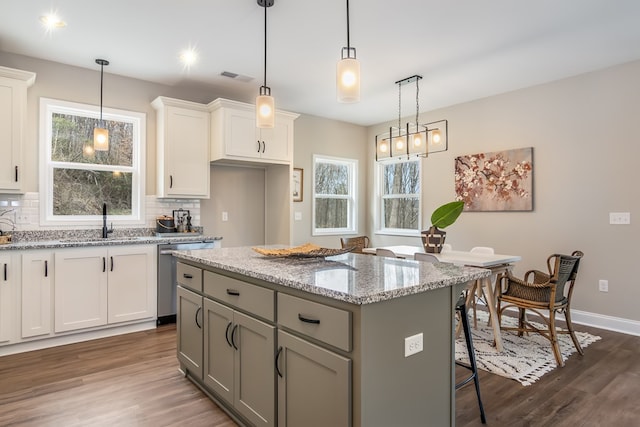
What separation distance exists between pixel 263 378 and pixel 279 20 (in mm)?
2584

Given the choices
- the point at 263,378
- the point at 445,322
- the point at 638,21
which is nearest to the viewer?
the point at 445,322

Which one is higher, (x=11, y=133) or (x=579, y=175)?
(x=11, y=133)

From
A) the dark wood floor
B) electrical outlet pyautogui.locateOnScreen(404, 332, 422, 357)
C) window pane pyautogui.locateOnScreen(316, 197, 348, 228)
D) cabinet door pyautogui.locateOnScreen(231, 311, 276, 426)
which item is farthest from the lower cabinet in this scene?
window pane pyautogui.locateOnScreen(316, 197, 348, 228)

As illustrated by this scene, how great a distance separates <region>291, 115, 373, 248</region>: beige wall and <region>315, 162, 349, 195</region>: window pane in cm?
21

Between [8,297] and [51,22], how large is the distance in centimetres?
227

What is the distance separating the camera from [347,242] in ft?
17.5

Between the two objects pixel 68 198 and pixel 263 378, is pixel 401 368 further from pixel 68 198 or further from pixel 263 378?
pixel 68 198

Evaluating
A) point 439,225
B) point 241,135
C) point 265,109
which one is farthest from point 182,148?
point 439,225

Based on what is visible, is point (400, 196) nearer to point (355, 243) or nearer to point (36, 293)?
point (355, 243)

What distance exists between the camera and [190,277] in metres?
2.65

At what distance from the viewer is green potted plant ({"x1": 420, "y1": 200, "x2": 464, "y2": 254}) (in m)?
3.89

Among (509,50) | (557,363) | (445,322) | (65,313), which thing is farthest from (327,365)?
(509,50)

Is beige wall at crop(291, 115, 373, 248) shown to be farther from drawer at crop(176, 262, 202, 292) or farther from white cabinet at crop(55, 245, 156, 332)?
drawer at crop(176, 262, 202, 292)

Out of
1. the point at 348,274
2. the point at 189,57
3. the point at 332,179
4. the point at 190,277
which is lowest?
the point at 190,277
